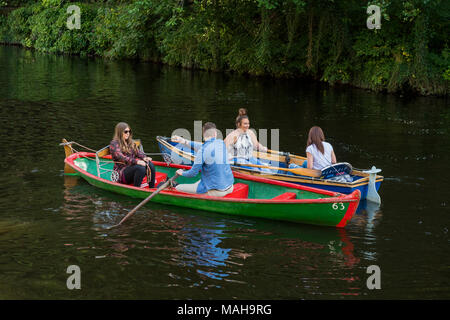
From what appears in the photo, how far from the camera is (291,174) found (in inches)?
426

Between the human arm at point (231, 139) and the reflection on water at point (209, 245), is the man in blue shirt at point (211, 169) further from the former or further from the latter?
the human arm at point (231, 139)

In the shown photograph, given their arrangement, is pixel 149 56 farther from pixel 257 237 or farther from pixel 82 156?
pixel 257 237

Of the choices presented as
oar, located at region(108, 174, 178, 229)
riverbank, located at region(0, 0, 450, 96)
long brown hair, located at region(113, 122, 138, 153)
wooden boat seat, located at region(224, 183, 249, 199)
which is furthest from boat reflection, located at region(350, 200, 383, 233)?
riverbank, located at region(0, 0, 450, 96)

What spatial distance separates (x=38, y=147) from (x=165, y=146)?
3421mm

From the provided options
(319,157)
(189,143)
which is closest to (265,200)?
(319,157)

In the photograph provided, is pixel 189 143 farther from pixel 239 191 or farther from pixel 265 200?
pixel 265 200

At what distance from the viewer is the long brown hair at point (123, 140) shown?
10.1 m

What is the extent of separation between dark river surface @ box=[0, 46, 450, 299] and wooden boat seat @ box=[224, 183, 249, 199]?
0.46 metres

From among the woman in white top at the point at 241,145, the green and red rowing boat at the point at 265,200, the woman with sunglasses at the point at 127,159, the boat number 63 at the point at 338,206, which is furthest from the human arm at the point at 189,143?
the boat number 63 at the point at 338,206

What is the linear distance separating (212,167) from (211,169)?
59 mm

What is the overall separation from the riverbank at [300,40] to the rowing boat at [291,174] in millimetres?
9400

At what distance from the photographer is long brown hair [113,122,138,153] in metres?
10.1
